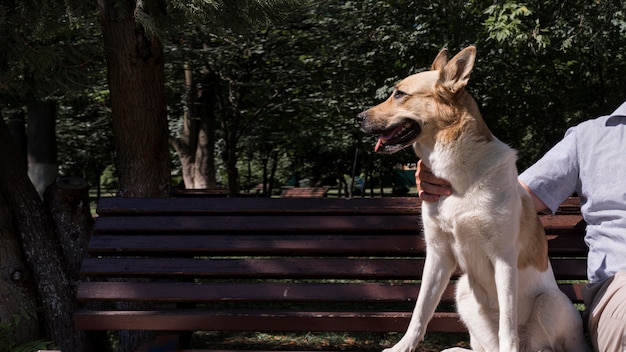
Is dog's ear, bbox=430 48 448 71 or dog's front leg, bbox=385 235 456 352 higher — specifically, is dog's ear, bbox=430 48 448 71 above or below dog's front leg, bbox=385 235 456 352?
above

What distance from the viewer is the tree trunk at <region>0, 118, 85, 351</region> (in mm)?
4793

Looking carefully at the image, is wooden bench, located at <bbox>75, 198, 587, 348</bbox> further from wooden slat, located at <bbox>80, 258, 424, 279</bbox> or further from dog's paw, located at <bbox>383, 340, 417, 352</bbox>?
dog's paw, located at <bbox>383, 340, 417, 352</bbox>

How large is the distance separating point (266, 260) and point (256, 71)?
461 inches

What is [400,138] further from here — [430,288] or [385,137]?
[430,288]

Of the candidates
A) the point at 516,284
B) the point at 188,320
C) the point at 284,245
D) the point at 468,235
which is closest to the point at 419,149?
the point at 468,235

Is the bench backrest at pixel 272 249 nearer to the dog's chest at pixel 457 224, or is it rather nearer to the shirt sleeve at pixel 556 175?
the shirt sleeve at pixel 556 175

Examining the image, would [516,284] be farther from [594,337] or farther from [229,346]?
[229,346]

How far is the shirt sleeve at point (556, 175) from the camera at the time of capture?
140 inches

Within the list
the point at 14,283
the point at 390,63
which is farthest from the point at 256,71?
the point at 14,283

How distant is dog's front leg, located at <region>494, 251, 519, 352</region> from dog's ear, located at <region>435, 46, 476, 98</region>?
Result: 77 centimetres

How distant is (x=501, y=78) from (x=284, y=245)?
1028cm

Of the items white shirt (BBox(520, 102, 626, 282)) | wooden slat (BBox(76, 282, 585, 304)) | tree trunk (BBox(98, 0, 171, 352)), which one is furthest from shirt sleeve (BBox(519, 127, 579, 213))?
tree trunk (BBox(98, 0, 171, 352))

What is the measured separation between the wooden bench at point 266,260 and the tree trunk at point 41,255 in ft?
2.99

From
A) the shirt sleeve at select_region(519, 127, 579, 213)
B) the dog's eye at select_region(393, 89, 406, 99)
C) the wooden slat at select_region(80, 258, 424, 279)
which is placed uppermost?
the dog's eye at select_region(393, 89, 406, 99)
